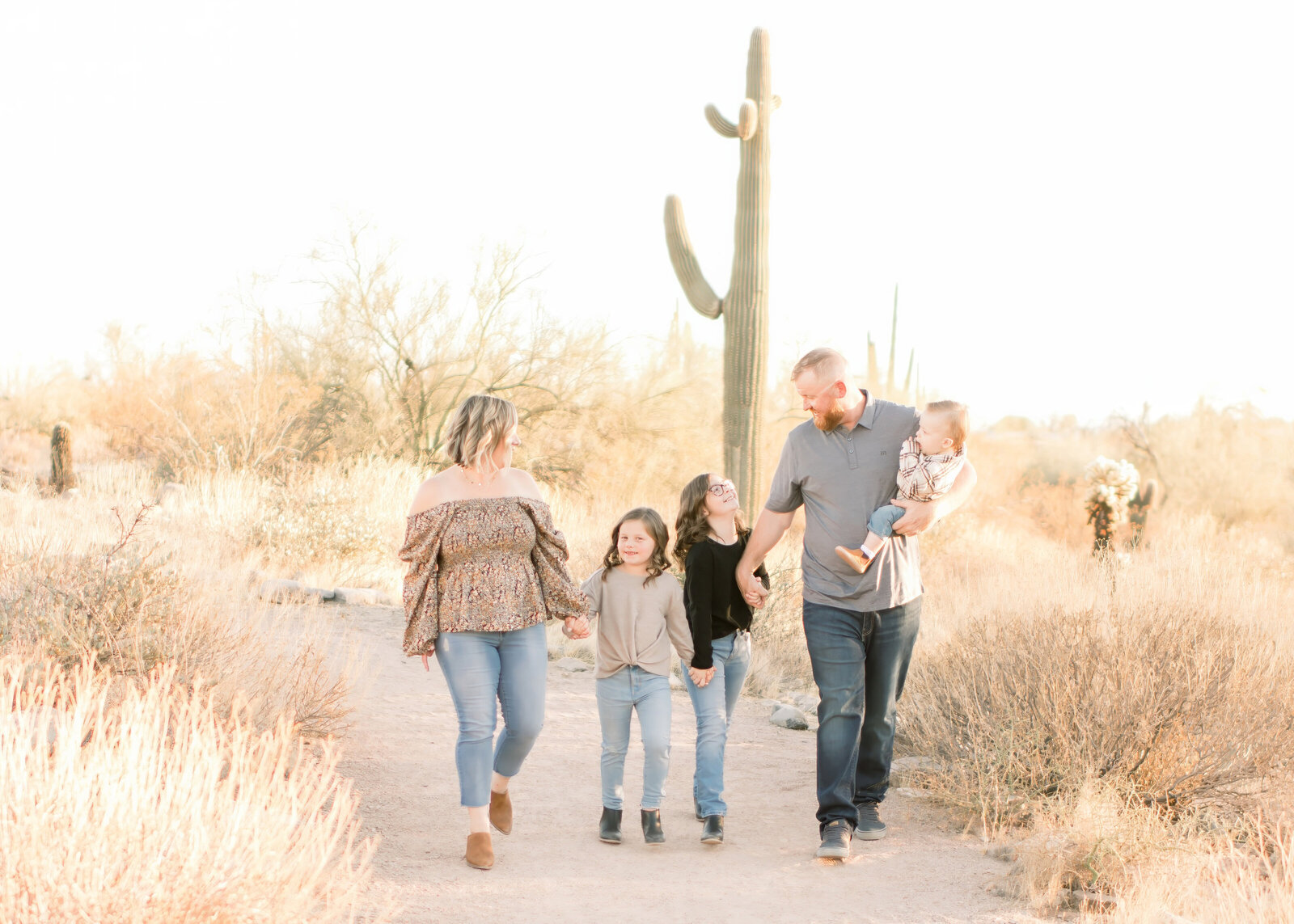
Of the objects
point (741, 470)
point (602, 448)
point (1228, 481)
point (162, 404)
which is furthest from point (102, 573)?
point (1228, 481)

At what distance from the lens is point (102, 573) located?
5.97m

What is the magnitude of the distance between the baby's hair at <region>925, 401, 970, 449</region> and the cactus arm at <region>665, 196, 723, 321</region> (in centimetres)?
860

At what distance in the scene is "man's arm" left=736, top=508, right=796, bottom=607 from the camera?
16.0 feet

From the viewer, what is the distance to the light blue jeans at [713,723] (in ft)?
16.1

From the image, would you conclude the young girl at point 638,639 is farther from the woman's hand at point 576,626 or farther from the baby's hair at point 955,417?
the baby's hair at point 955,417

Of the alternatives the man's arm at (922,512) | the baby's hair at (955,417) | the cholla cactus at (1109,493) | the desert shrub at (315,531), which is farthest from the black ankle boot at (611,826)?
the cholla cactus at (1109,493)

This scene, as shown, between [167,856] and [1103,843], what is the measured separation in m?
3.75

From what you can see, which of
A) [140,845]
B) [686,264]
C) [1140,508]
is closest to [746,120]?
[686,264]

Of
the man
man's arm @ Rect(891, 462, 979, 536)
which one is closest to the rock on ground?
the man

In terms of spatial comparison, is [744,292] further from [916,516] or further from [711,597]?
[916,516]

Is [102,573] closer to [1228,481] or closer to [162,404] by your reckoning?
[162,404]

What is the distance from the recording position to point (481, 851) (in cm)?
452

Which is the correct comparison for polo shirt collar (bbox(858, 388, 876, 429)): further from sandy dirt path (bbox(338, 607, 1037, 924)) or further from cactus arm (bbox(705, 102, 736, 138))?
cactus arm (bbox(705, 102, 736, 138))

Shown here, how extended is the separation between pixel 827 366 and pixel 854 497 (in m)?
0.59
